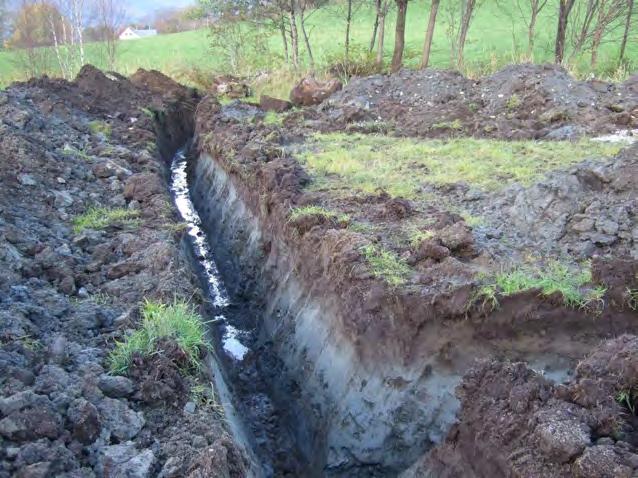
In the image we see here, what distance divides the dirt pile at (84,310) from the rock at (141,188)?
2 centimetres

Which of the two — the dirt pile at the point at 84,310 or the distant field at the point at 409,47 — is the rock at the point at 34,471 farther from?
the distant field at the point at 409,47

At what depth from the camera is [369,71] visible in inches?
775

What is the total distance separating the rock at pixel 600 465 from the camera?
277cm

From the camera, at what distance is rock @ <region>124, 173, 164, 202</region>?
Result: 802 centimetres

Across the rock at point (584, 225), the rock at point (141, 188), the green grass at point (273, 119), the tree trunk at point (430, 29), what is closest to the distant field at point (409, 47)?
the tree trunk at point (430, 29)

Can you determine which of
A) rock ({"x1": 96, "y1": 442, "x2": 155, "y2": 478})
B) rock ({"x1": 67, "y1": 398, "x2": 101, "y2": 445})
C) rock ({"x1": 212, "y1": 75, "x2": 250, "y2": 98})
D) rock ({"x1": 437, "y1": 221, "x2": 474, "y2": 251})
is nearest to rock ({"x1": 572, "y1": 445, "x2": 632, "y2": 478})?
rock ({"x1": 96, "y1": 442, "x2": 155, "y2": 478})

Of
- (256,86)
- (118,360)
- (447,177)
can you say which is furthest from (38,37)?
(118,360)

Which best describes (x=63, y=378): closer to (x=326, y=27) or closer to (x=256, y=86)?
(x=256, y=86)

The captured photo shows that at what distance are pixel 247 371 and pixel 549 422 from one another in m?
4.13

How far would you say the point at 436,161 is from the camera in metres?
9.08

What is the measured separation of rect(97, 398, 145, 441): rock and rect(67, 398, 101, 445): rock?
0.12 metres

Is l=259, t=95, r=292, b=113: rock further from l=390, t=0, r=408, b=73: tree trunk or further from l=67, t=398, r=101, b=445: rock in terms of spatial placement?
l=67, t=398, r=101, b=445: rock

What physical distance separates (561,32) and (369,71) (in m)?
5.86

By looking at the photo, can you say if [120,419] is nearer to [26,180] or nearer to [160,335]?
[160,335]
